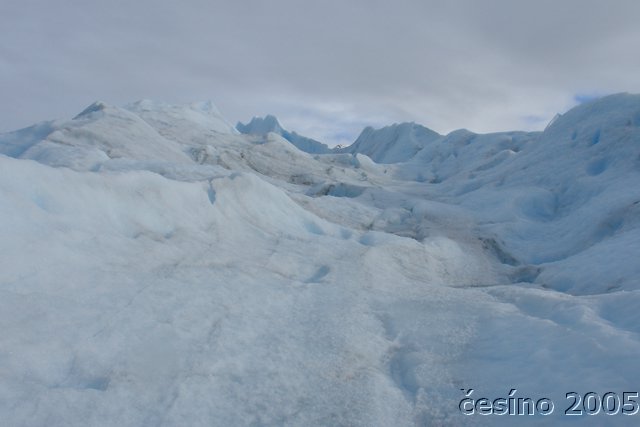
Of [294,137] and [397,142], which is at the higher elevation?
[294,137]

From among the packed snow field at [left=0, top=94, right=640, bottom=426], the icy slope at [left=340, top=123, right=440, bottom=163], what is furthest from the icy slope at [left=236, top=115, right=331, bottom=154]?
the packed snow field at [left=0, top=94, right=640, bottom=426]

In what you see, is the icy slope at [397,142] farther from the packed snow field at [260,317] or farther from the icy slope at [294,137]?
the packed snow field at [260,317]

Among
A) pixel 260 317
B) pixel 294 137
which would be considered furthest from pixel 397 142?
pixel 260 317

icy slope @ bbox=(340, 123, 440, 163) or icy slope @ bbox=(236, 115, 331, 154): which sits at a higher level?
icy slope @ bbox=(236, 115, 331, 154)

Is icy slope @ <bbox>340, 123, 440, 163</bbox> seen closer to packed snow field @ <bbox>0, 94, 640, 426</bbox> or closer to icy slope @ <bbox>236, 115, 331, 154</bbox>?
icy slope @ <bbox>236, 115, 331, 154</bbox>

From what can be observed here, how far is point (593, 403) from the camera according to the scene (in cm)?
416

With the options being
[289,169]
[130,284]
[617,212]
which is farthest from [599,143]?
[130,284]

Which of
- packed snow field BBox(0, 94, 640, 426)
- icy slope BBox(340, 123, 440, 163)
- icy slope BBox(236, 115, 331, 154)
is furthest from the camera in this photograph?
icy slope BBox(236, 115, 331, 154)

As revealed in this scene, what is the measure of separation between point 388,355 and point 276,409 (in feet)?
5.62

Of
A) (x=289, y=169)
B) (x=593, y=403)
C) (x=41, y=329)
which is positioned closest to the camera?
(x=593, y=403)

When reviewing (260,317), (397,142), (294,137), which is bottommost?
(260,317)

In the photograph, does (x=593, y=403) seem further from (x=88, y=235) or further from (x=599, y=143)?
(x=599, y=143)

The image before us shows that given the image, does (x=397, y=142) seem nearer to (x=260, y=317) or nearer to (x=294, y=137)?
(x=294, y=137)

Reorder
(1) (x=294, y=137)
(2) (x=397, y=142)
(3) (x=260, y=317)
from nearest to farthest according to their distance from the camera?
(3) (x=260, y=317) < (2) (x=397, y=142) < (1) (x=294, y=137)
